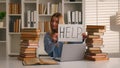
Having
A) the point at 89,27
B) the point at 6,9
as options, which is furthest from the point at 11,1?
the point at 89,27

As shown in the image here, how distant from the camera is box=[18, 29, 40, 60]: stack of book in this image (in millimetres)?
2402

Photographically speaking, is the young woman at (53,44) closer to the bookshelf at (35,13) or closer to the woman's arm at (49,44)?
the woman's arm at (49,44)

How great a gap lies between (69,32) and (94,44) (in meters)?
0.29

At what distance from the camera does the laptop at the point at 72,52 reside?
2.29 metres

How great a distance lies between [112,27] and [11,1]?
2191mm

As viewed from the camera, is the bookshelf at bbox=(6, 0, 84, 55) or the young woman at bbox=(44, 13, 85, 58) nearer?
the young woman at bbox=(44, 13, 85, 58)

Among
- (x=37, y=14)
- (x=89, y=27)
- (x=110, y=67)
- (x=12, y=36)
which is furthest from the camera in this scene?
(x=12, y=36)

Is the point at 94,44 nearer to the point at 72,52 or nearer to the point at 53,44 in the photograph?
the point at 72,52

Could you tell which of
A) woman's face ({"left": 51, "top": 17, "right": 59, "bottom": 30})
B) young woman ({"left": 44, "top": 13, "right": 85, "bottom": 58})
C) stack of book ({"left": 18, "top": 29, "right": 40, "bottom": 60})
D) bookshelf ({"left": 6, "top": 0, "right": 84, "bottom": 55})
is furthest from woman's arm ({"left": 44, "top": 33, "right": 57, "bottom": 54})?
bookshelf ({"left": 6, "top": 0, "right": 84, "bottom": 55})

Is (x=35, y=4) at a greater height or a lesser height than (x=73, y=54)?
greater

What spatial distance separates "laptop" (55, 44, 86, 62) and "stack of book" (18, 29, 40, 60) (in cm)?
28

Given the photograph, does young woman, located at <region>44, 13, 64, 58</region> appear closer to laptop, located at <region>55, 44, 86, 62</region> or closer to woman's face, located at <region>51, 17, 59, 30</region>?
woman's face, located at <region>51, 17, 59, 30</region>

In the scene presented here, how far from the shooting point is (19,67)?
73.4 inches

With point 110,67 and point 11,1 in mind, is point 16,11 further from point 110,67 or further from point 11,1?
point 110,67
